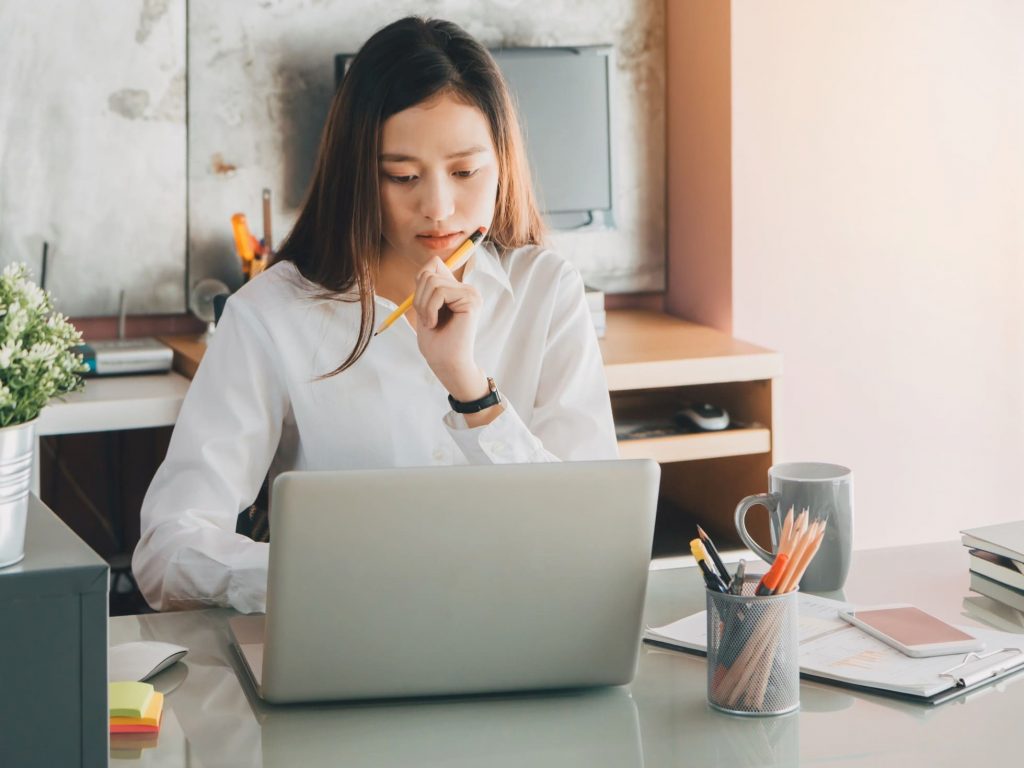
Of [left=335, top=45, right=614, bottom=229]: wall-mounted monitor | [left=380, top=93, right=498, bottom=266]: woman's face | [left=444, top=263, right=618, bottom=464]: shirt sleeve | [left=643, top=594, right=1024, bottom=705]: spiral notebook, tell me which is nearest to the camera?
[left=643, top=594, right=1024, bottom=705]: spiral notebook

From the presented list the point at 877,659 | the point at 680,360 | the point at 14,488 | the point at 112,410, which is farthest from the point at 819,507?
the point at 112,410

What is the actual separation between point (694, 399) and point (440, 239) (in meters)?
1.43

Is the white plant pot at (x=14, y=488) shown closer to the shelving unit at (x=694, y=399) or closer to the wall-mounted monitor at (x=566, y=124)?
the shelving unit at (x=694, y=399)

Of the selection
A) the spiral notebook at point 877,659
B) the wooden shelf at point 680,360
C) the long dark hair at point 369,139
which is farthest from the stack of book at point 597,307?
the spiral notebook at point 877,659

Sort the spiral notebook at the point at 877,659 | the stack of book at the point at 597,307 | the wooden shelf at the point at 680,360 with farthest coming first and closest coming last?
the stack of book at the point at 597,307
the wooden shelf at the point at 680,360
the spiral notebook at the point at 877,659

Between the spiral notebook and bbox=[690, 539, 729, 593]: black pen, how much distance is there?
0.40ft

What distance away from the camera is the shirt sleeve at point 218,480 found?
1.36 meters

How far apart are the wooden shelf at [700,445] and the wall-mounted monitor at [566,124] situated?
2.04ft

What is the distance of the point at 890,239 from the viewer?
3.04m

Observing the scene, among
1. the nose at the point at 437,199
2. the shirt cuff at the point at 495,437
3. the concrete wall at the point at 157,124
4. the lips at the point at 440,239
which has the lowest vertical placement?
the shirt cuff at the point at 495,437

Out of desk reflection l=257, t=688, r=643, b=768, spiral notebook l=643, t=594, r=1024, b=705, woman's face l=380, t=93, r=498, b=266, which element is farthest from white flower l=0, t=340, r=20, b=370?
woman's face l=380, t=93, r=498, b=266

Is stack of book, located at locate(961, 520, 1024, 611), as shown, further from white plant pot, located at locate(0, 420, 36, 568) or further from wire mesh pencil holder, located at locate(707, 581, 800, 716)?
white plant pot, located at locate(0, 420, 36, 568)

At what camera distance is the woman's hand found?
1.44 metres

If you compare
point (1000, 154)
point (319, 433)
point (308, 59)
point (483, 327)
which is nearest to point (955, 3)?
point (1000, 154)
